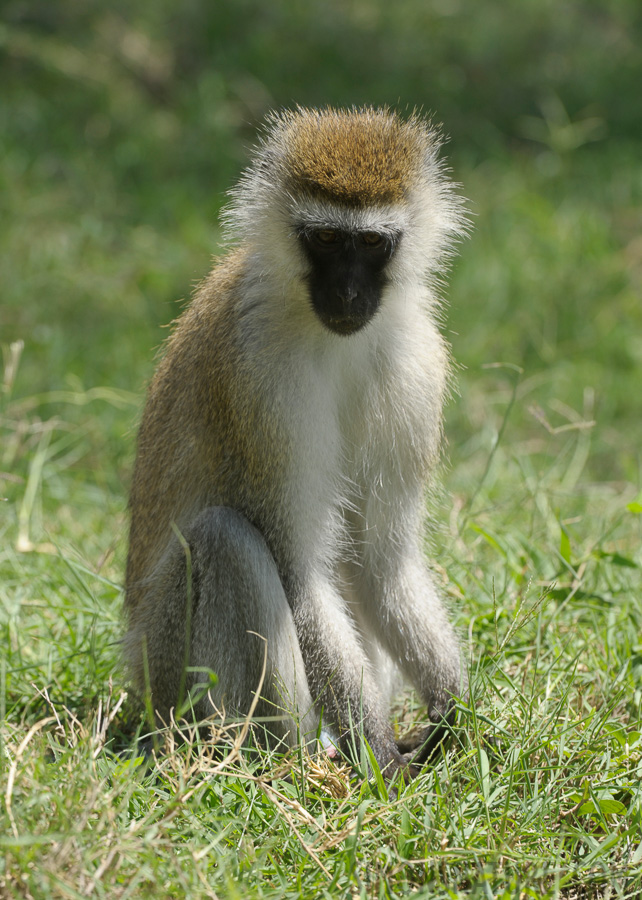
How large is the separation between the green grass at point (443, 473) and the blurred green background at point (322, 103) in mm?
30

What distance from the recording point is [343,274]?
3371mm

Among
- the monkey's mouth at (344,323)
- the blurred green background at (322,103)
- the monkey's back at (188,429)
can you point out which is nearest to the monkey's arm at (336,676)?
the monkey's back at (188,429)

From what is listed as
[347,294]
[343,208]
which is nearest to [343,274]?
[347,294]

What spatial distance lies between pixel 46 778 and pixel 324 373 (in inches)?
62.6

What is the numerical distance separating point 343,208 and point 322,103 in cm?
691

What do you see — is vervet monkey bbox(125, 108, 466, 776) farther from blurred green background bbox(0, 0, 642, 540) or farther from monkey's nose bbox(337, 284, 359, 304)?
blurred green background bbox(0, 0, 642, 540)

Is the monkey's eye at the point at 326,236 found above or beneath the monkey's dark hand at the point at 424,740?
above

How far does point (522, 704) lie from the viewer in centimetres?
341

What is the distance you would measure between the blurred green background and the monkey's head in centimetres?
153

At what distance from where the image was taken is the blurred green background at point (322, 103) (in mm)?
6781

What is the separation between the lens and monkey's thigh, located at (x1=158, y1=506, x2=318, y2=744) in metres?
3.35

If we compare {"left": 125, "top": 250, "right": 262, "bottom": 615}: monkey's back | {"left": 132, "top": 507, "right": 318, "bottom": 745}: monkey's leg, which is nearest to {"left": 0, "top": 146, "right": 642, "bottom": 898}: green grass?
{"left": 132, "top": 507, "right": 318, "bottom": 745}: monkey's leg

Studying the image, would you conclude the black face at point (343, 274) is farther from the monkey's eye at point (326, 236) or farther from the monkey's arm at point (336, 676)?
the monkey's arm at point (336, 676)

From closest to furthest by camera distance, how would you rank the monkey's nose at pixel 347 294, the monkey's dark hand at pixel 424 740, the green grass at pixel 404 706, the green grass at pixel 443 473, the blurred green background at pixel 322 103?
1. the green grass at pixel 404 706
2. the green grass at pixel 443 473
3. the monkey's nose at pixel 347 294
4. the monkey's dark hand at pixel 424 740
5. the blurred green background at pixel 322 103
